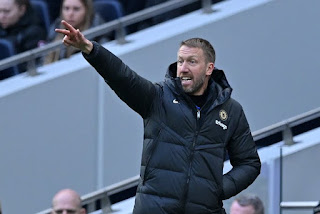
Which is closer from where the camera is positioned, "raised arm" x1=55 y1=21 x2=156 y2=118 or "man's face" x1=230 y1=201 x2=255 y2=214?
"raised arm" x1=55 y1=21 x2=156 y2=118

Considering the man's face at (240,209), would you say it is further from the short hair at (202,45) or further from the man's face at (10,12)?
the man's face at (10,12)

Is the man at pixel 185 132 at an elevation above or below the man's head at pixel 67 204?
above

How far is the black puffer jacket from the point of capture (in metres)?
5.71

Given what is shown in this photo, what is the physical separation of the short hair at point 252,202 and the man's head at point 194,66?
1962 millimetres

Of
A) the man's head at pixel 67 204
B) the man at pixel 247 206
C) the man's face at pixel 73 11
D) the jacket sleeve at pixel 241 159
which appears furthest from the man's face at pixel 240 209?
the man's face at pixel 73 11

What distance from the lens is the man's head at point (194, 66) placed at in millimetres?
5863

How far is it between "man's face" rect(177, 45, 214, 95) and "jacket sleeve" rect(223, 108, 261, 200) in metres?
0.30

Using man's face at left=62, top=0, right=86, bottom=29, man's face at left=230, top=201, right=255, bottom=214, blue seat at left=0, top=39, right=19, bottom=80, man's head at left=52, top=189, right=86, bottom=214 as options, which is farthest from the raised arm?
blue seat at left=0, top=39, right=19, bottom=80

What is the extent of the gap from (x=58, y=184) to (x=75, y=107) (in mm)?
661

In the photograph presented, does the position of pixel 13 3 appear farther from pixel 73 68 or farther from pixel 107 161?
pixel 107 161

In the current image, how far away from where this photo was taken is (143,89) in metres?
5.77

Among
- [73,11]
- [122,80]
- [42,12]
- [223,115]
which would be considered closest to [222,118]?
[223,115]

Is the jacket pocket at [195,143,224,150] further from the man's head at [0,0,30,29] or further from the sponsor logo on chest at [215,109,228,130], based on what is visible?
the man's head at [0,0,30,29]

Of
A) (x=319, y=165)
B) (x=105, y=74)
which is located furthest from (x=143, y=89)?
(x=319, y=165)
